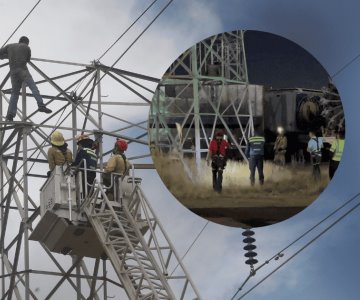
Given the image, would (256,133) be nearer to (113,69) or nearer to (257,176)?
(257,176)

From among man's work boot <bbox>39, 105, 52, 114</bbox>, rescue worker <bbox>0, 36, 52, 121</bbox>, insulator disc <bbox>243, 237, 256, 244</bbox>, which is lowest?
insulator disc <bbox>243, 237, 256, 244</bbox>

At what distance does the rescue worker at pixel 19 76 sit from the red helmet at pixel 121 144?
2.88 m

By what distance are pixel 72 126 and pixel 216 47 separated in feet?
12.7

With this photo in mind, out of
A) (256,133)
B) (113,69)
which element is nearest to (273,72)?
(256,133)

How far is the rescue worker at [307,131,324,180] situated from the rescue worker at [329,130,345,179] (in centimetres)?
28

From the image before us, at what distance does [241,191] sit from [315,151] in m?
1.93

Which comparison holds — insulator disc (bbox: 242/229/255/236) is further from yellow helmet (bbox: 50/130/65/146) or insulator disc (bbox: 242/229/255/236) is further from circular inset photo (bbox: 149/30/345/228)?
yellow helmet (bbox: 50/130/65/146)

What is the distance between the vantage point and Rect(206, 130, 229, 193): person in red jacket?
34500 mm

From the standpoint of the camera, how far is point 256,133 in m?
34.5

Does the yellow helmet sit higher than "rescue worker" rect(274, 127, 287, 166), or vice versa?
the yellow helmet

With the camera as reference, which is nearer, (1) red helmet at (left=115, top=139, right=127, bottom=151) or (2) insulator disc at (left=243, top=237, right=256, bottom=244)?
(2) insulator disc at (left=243, top=237, right=256, bottom=244)

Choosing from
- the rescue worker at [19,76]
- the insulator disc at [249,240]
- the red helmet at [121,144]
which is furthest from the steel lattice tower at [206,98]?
the rescue worker at [19,76]

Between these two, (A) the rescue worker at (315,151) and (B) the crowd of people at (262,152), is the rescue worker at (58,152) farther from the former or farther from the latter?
(A) the rescue worker at (315,151)

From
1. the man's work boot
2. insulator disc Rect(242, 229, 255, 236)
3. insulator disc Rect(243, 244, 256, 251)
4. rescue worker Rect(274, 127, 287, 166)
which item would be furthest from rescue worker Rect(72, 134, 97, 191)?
rescue worker Rect(274, 127, 287, 166)
